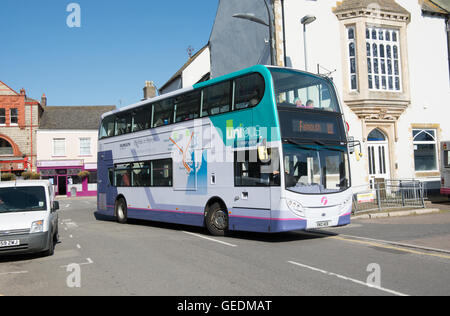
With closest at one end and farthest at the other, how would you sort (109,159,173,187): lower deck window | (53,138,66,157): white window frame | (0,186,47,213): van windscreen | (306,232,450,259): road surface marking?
1. (306,232,450,259): road surface marking
2. (0,186,47,213): van windscreen
3. (109,159,173,187): lower deck window
4. (53,138,66,157): white window frame

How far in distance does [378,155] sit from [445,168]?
3305mm

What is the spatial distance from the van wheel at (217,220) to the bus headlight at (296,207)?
215cm

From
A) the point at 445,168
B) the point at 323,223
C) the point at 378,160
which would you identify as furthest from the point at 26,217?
the point at 445,168

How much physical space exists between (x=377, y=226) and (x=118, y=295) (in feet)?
31.3

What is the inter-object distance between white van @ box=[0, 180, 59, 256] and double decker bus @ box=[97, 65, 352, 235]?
13.2ft

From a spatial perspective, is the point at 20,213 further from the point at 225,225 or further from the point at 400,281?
the point at 400,281

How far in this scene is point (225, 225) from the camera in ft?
36.6

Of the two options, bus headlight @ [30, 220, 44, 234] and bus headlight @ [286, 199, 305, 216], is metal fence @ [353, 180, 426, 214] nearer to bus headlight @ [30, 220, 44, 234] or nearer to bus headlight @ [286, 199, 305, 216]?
bus headlight @ [286, 199, 305, 216]

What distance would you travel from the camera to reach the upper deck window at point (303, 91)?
32.9 feet

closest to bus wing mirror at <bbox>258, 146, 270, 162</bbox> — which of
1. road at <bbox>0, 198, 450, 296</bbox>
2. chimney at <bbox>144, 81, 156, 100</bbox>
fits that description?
road at <bbox>0, 198, 450, 296</bbox>

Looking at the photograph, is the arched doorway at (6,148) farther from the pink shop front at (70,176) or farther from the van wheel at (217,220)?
the van wheel at (217,220)

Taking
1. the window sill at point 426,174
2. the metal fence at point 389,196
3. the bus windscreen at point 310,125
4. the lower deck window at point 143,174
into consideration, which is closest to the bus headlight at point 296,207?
the bus windscreen at point 310,125

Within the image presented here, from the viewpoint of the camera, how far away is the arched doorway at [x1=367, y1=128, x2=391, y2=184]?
68.6 feet
